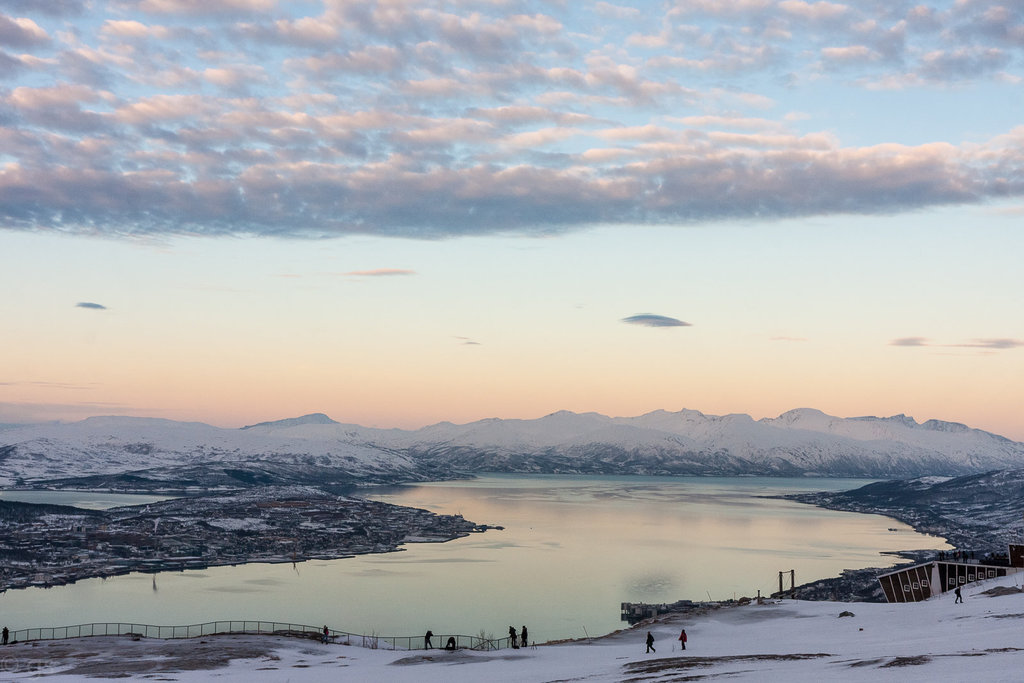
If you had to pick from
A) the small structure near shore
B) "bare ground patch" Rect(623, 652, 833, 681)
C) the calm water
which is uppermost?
"bare ground patch" Rect(623, 652, 833, 681)

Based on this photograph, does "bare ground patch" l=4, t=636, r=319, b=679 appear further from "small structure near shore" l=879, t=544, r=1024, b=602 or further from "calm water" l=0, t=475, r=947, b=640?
"small structure near shore" l=879, t=544, r=1024, b=602

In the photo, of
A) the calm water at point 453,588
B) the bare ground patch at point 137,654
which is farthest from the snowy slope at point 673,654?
the calm water at point 453,588

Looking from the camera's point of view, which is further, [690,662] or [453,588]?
[453,588]

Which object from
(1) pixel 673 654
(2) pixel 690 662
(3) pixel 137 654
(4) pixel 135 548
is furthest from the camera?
(4) pixel 135 548

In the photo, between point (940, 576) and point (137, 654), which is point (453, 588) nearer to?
point (940, 576)

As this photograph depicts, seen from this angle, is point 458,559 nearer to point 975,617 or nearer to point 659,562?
point 659,562

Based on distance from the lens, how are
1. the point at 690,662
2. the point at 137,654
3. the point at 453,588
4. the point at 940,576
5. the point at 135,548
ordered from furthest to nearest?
the point at 135,548 < the point at 453,588 < the point at 940,576 < the point at 137,654 < the point at 690,662

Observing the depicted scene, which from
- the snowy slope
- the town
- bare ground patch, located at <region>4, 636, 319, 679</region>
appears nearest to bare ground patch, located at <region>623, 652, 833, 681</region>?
the snowy slope

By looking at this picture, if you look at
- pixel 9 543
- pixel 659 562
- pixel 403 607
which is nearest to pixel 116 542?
pixel 9 543

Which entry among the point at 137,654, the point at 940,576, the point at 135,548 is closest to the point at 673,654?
the point at 137,654
